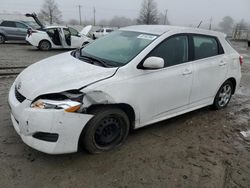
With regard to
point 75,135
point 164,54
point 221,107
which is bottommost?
point 221,107

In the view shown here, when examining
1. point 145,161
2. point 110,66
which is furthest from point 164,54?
point 145,161

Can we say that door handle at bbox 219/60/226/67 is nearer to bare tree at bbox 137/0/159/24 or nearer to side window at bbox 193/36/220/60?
side window at bbox 193/36/220/60

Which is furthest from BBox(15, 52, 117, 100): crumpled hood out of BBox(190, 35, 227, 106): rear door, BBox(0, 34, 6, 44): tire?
BBox(0, 34, 6, 44): tire

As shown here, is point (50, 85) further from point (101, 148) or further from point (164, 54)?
→ point (164, 54)

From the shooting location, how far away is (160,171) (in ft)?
9.66

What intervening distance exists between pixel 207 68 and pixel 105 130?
214 cm

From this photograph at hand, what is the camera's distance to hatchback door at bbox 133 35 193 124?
337 centimetres

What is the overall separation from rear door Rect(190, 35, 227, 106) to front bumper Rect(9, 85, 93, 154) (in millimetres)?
2074

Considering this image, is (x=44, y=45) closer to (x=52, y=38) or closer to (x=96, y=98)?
(x=52, y=38)

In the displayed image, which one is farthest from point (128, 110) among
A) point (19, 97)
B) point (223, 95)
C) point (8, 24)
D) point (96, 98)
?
point (8, 24)

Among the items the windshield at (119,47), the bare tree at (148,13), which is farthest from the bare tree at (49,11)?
the windshield at (119,47)

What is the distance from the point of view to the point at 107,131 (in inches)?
127

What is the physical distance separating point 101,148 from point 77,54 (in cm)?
161

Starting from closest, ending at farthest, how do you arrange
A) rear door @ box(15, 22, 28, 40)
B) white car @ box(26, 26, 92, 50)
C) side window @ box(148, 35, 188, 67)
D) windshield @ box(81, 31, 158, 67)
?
windshield @ box(81, 31, 158, 67)
side window @ box(148, 35, 188, 67)
white car @ box(26, 26, 92, 50)
rear door @ box(15, 22, 28, 40)
